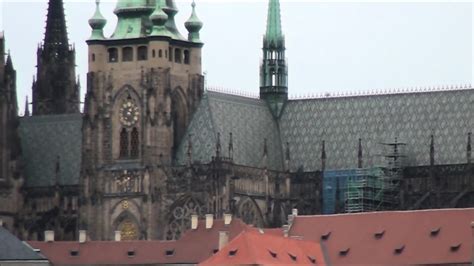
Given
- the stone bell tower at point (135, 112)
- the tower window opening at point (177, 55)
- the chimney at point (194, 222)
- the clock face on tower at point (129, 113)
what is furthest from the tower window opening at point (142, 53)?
the chimney at point (194, 222)

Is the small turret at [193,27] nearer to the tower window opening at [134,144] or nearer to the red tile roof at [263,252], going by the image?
the tower window opening at [134,144]

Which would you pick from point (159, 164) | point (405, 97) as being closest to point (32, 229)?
point (159, 164)

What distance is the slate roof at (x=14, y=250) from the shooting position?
17012 cm

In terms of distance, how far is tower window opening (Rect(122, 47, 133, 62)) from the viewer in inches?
7485

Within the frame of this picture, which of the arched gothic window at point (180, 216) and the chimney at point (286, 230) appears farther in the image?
the arched gothic window at point (180, 216)

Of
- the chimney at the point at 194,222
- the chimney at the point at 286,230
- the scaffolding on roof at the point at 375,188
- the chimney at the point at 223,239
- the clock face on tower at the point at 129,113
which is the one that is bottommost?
the chimney at the point at 223,239

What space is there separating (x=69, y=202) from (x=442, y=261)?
45.3 m

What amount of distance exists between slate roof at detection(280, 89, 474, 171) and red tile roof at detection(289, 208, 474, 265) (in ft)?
69.7

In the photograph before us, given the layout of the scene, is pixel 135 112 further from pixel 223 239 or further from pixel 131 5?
pixel 223 239

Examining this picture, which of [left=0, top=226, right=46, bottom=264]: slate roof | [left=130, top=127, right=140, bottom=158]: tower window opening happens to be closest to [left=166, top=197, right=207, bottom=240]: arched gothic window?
[left=130, top=127, right=140, bottom=158]: tower window opening

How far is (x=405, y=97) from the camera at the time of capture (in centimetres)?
19238

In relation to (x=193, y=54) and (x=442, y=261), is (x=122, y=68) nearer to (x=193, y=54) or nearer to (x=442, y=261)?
(x=193, y=54)

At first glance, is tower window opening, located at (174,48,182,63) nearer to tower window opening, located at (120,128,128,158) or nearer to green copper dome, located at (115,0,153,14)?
green copper dome, located at (115,0,153,14)

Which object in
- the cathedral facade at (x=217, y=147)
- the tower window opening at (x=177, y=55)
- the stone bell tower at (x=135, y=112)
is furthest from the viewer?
the tower window opening at (x=177, y=55)
